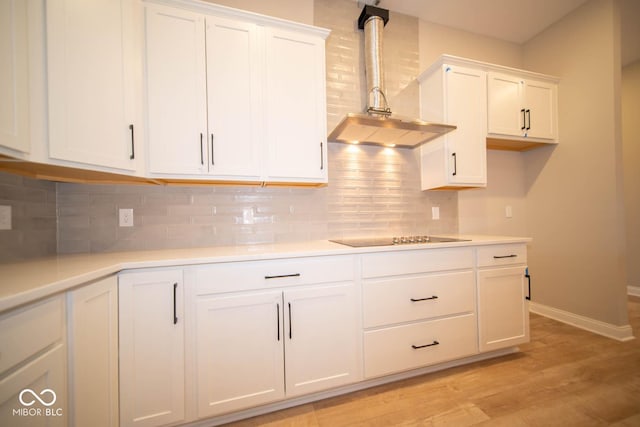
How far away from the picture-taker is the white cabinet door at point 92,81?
1031mm

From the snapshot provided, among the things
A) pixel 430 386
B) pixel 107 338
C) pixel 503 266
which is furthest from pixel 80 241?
pixel 503 266

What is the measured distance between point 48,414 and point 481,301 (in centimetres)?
231

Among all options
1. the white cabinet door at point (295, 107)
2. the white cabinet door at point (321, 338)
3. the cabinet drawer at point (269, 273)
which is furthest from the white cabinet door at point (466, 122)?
the white cabinet door at point (321, 338)

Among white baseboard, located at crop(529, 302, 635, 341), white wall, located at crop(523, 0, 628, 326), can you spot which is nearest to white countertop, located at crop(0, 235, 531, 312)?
white wall, located at crop(523, 0, 628, 326)

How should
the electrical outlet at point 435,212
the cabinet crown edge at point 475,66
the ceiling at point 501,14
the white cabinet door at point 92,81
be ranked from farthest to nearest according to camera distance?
the electrical outlet at point 435,212 < the ceiling at point 501,14 < the cabinet crown edge at point 475,66 < the white cabinet door at point 92,81

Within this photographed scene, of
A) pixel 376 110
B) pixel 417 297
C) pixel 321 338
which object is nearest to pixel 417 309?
pixel 417 297

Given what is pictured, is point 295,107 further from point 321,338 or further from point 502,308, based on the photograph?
point 502,308

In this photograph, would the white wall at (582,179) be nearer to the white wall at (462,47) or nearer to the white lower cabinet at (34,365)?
the white wall at (462,47)

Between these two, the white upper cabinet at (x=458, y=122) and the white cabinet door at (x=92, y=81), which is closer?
the white cabinet door at (x=92, y=81)

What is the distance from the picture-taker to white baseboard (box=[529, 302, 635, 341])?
6.73 ft

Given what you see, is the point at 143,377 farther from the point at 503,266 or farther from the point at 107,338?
the point at 503,266

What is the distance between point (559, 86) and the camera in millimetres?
2461

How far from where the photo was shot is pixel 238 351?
1.26m

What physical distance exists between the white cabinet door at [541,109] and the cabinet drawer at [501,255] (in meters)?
1.31
